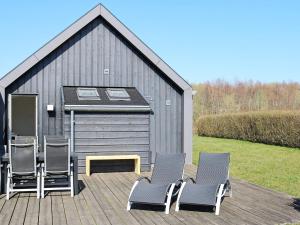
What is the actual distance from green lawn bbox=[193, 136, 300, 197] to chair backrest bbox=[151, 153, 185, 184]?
329 centimetres

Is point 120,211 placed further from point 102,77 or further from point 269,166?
point 269,166

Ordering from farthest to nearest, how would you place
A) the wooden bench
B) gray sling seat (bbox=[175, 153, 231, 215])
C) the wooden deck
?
1. the wooden bench
2. gray sling seat (bbox=[175, 153, 231, 215])
3. the wooden deck

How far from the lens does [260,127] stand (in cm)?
2658

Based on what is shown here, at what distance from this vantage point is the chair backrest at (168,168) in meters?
9.30

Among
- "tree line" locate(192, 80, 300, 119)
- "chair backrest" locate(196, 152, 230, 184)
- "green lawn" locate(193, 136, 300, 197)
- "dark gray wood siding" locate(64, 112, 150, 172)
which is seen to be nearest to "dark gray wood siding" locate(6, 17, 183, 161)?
"dark gray wood siding" locate(64, 112, 150, 172)

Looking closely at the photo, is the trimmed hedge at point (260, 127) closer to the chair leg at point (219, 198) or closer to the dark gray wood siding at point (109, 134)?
the dark gray wood siding at point (109, 134)

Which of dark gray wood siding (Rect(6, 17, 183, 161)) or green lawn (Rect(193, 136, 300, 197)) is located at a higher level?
dark gray wood siding (Rect(6, 17, 183, 161))

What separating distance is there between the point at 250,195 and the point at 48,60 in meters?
8.50

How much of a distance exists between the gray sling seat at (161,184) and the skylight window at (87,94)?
493 centimetres

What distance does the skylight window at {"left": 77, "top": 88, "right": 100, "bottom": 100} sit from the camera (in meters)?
13.9

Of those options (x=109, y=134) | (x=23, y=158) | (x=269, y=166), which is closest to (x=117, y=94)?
(x=109, y=134)

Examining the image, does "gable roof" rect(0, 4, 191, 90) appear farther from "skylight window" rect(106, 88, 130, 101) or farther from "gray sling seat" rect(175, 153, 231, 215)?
"gray sling seat" rect(175, 153, 231, 215)

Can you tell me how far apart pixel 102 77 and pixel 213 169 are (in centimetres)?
Answer: 710

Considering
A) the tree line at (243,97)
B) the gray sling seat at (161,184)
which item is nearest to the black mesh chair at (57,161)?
the gray sling seat at (161,184)
